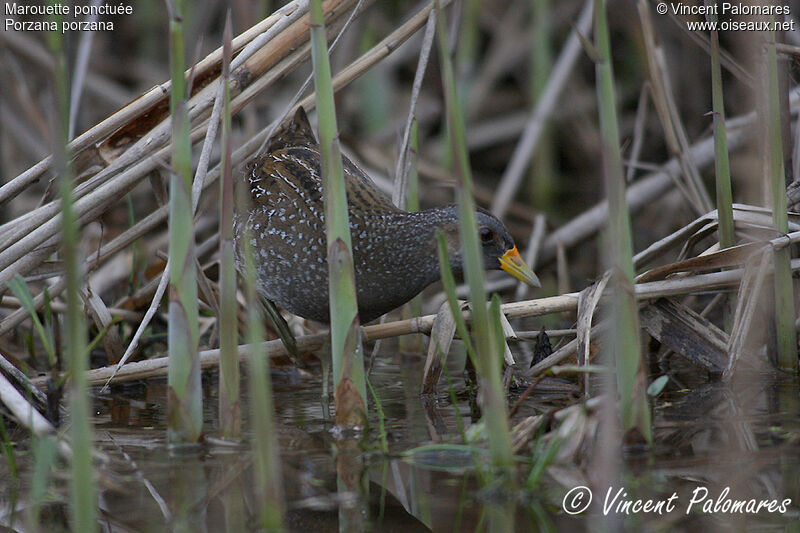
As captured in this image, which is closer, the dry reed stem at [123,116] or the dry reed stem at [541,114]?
the dry reed stem at [123,116]

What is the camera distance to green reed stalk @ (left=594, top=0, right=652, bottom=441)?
77.7 inches

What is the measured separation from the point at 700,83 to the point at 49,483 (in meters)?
4.77

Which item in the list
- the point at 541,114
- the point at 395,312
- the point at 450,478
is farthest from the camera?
the point at 541,114

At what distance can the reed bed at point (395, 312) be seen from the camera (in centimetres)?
204

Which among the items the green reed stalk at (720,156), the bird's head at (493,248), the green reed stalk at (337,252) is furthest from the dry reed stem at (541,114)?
the green reed stalk at (337,252)

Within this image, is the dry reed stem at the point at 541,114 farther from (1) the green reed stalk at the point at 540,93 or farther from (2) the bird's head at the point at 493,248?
(2) the bird's head at the point at 493,248

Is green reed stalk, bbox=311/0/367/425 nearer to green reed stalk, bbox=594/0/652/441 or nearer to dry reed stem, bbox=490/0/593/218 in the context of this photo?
green reed stalk, bbox=594/0/652/441

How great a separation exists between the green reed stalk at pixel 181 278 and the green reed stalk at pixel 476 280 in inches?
24.6

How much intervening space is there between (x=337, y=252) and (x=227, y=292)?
309mm

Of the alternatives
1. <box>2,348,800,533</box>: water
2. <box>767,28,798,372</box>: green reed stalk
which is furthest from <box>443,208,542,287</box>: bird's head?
<box>767,28,798,372</box>: green reed stalk

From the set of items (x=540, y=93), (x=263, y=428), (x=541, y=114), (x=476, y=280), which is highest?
(x=540, y=93)

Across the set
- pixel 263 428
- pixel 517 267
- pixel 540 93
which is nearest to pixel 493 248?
pixel 517 267

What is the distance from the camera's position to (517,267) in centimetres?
342

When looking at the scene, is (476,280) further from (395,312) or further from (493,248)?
(395,312)
